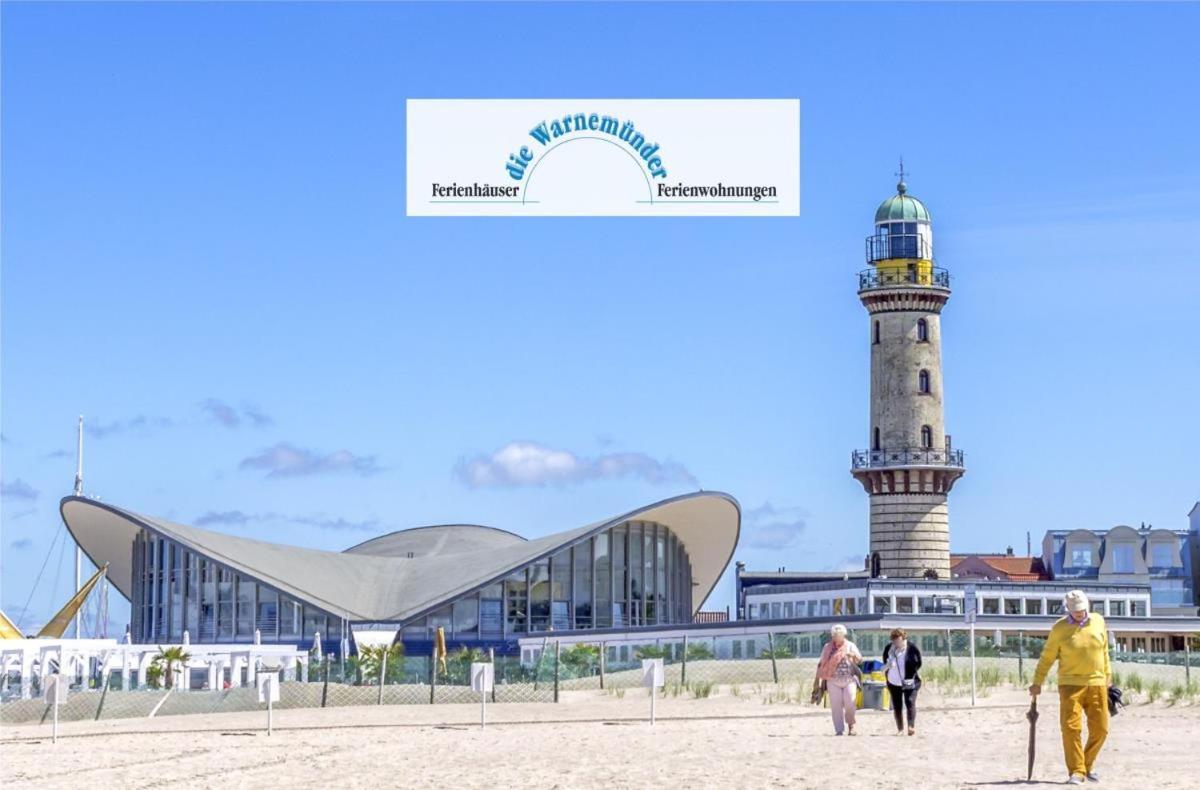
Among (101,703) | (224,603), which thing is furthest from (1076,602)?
(224,603)

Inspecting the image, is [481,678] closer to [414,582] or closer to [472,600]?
[472,600]

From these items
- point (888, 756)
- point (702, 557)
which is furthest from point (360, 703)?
point (702, 557)

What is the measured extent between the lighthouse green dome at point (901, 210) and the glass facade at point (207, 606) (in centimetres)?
2757

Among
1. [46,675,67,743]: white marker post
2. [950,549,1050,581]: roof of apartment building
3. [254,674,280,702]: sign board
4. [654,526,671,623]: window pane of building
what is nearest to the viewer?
[254,674,280,702]: sign board

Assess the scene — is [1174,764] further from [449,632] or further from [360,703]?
[449,632]

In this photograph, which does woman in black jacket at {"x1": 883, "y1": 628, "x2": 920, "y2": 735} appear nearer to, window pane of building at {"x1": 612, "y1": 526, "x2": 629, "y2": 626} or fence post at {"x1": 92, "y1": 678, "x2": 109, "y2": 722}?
fence post at {"x1": 92, "y1": 678, "x2": 109, "y2": 722}

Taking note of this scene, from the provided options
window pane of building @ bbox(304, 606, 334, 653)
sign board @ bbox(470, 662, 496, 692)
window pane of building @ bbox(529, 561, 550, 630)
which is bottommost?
sign board @ bbox(470, 662, 496, 692)

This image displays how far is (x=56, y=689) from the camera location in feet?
101

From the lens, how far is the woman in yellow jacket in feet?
65.0

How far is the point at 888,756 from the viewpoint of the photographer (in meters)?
23.5

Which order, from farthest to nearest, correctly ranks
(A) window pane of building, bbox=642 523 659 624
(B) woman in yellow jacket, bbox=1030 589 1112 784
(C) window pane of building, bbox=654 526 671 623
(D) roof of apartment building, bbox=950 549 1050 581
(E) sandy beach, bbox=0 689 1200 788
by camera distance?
(D) roof of apartment building, bbox=950 549 1050 581, (C) window pane of building, bbox=654 526 671 623, (A) window pane of building, bbox=642 523 659 624, (E) sandy beach, bbox=0 689 1200 788, (B) woman in yellow jacket, bbox=1030 589 1112 784

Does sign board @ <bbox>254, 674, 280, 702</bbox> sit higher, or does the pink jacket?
the pink jacket

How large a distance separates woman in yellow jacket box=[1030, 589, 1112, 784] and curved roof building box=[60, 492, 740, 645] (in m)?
57.9

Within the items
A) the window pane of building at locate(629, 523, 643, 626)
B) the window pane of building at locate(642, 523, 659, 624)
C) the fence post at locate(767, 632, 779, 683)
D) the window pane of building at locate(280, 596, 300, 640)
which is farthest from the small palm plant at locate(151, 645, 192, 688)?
the window pane of building at locate(642, 523, 659, 624)
